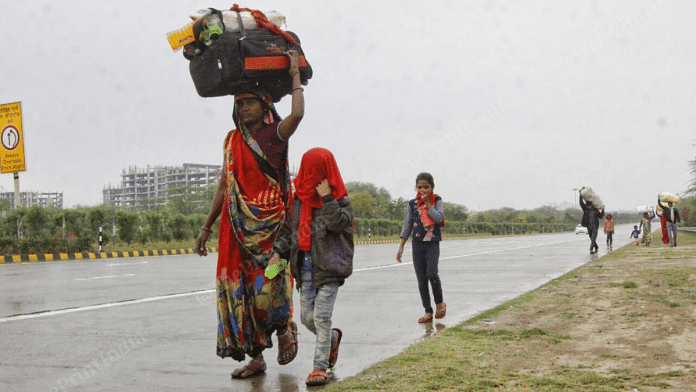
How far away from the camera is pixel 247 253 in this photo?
4562 mm

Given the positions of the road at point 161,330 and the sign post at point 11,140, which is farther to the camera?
the sign post at point 11,140

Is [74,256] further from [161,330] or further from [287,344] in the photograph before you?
[287,344]

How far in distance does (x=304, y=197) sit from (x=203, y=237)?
2.58ft

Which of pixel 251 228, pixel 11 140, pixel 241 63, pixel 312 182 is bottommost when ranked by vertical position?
pixel 251 228

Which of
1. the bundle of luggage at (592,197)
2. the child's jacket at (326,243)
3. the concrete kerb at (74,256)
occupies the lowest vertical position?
the concrete kerb at (74,256)

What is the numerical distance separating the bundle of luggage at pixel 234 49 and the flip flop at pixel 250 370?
6.01ft

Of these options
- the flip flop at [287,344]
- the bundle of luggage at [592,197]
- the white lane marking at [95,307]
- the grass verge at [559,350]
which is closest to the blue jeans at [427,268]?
the grass verge at [559,350]

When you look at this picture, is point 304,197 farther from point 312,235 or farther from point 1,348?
point 1,348

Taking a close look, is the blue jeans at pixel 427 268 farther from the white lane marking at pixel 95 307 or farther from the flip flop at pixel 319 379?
the white lane marking at pixel 95 307

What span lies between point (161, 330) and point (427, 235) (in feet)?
9.36

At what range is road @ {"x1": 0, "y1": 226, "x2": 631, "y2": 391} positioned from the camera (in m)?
4.68

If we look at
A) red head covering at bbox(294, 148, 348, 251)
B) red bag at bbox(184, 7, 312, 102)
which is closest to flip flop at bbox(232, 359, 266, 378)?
red head covering at bbox(294, 148, 348, 251)

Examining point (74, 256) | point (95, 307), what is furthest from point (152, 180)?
point (95, 307)

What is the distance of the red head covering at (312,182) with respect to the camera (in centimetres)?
458
